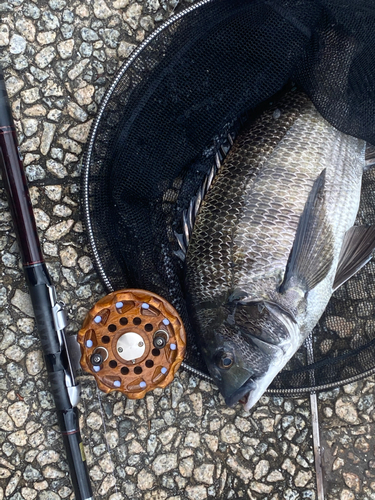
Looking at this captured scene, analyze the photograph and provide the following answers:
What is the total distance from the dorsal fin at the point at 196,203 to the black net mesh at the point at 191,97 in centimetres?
4

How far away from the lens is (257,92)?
2.27 m

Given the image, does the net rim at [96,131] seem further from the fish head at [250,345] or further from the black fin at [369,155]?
the black fin at [369,155]

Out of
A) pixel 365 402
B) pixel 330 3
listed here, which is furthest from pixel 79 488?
pixel 330 3

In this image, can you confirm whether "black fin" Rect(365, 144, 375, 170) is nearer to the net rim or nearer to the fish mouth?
the net rim

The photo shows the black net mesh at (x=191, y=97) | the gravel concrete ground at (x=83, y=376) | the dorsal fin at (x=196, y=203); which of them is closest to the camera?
the black net mesh at (x=191, y=97)

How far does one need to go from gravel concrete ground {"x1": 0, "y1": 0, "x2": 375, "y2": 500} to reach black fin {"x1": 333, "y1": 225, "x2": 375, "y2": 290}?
2.82ft

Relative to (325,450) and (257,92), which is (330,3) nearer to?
(257,92)

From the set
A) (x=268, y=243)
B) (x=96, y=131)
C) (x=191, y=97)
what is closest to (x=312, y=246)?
(x=268, y=243)

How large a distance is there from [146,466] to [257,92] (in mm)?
1886

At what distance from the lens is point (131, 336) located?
87.3 inches

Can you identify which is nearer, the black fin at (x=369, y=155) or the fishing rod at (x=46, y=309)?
the fishing rod at (x=46, y=309)

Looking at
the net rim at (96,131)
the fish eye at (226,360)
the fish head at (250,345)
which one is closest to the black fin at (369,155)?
the fish head at (250,345)

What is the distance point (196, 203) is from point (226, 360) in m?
0.73

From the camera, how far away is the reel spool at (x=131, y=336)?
2229 millimetres
